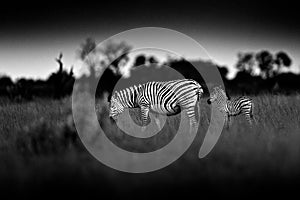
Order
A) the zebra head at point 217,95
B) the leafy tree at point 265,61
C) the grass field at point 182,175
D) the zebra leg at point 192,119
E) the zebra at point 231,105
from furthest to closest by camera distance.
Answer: the leafy tree at point 265,61
the zebra head at point 217,95
the zebra at point 231,105
the zebra leg at point 192,119
the grass field at point 182,175

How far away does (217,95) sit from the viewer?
20.0 feet

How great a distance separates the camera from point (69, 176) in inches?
96.1

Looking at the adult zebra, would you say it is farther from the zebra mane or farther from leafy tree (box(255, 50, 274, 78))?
leafy tree (box(255, 50, 274, 78))

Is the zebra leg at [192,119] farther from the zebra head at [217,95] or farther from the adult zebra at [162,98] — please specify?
the zebra head at [217,95]

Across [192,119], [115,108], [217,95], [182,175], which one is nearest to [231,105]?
[217,95]

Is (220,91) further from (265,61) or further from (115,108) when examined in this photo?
(265,61)

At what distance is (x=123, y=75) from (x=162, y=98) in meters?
4.87

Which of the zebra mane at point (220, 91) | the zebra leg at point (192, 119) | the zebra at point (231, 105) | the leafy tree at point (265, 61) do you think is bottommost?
the zebra leg at point (192, 119)

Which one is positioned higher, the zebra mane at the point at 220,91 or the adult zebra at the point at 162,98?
the zebra mane at the point at 220,91

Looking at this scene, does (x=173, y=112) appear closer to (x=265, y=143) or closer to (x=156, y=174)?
(x=265, y=143)

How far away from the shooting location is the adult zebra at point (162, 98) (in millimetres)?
5645

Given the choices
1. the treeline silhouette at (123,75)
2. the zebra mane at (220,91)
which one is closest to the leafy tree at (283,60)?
the treeline silhouette at (123,75)

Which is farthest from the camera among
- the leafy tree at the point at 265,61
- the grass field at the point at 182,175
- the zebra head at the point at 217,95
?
the leafy tree at the point at 265,61

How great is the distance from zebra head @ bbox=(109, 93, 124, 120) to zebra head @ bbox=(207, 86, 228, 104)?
210 centimetres
